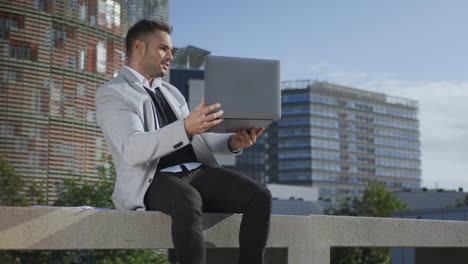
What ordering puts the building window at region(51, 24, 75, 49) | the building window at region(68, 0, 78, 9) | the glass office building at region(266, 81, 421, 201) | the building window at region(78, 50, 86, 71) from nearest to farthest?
the building window at region(51, 24, 75, 49)
the building window at region(78, 50, 86, 71)
the building window at region(68, 0, 78, 9)
the glass office building at region(266, 81, 421, 201)

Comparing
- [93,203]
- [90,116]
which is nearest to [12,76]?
[90,116]

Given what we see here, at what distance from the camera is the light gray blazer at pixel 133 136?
353cm

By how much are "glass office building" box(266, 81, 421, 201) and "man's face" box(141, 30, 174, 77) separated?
129291 mm

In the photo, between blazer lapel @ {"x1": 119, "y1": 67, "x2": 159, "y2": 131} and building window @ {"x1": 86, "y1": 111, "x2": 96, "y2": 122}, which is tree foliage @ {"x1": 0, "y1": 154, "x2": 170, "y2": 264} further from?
blazer lapel @ {"x1": 119, "y1": 67, "x2": 159, "y2": 131}

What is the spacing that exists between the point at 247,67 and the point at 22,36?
3242cm

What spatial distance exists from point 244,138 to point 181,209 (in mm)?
793

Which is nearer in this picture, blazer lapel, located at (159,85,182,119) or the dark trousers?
the dark trousers

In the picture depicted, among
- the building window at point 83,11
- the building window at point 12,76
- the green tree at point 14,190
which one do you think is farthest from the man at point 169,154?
the building window at point 83,11

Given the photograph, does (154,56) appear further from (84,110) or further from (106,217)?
(84,110)

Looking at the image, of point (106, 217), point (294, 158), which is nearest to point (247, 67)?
point (106, 217)

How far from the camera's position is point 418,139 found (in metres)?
160

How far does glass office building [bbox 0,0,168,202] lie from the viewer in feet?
106

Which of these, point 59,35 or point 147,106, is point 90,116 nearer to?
point 59,35

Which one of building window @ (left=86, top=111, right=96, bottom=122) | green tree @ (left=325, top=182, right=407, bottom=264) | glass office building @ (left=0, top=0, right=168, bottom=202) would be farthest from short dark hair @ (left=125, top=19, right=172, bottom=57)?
green tree @ (left=325, top=182, right=407, bottom=264)
